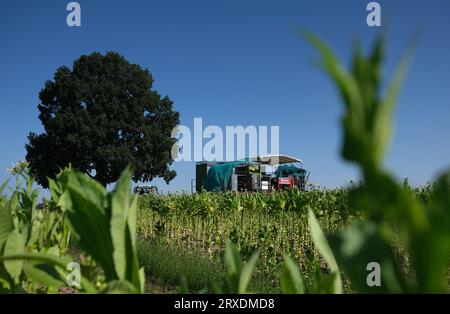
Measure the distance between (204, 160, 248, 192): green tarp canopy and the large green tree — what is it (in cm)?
551

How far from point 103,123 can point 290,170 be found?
44.8 feet

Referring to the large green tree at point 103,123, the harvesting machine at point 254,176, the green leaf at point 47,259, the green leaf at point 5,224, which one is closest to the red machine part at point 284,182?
the harvesting machine at point 254,176

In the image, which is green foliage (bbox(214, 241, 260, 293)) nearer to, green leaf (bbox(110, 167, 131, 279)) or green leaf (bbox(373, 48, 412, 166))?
green leaf (bbox(110, 167, 131, 279))

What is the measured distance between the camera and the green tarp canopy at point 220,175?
27.0 m

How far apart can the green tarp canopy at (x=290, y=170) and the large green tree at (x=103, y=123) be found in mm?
9694

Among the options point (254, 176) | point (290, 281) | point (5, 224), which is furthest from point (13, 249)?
point (254, 176)

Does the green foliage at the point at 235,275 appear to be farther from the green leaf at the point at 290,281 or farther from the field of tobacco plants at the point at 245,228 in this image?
the field of tobacco plants at the point at 245,228

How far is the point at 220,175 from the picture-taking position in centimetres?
2738

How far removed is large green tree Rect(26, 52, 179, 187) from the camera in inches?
1168

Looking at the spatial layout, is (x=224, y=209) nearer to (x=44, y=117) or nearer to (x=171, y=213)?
(x=171, y=213)

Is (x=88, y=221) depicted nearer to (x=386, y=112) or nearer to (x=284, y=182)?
(x=386, y=112)

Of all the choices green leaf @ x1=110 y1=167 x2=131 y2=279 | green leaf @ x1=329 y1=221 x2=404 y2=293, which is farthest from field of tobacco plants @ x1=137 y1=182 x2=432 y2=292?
green leaf @ x1=329 y1=221 x2=404 y2=293
